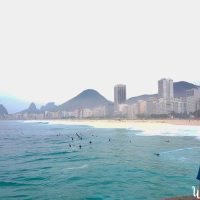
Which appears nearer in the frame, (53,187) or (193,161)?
(53,187)

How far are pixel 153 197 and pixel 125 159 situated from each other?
18158 mm

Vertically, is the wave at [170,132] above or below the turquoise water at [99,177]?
above

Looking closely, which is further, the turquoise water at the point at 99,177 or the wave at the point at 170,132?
the wave at the point at 170,132

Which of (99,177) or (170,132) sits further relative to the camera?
(170,132)

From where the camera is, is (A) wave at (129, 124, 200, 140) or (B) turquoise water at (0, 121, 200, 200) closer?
(B) turquoise water at (0, 121, 200, 200)

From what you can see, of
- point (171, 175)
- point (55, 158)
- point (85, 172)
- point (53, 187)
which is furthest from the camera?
point (55, 158)

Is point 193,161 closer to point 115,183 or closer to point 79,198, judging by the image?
point 115,183

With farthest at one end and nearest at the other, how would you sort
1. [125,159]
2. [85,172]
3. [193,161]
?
[125,159] → [193,161] → [85,172]

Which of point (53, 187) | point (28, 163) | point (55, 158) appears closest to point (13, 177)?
point (53, 187)

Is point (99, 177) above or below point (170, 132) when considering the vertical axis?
below

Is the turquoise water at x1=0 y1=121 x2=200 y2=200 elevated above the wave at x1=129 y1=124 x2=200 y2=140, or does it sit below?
below

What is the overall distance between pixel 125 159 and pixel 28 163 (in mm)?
12023

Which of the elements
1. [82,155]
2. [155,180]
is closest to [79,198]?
[155,180]

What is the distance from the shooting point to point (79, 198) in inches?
976
